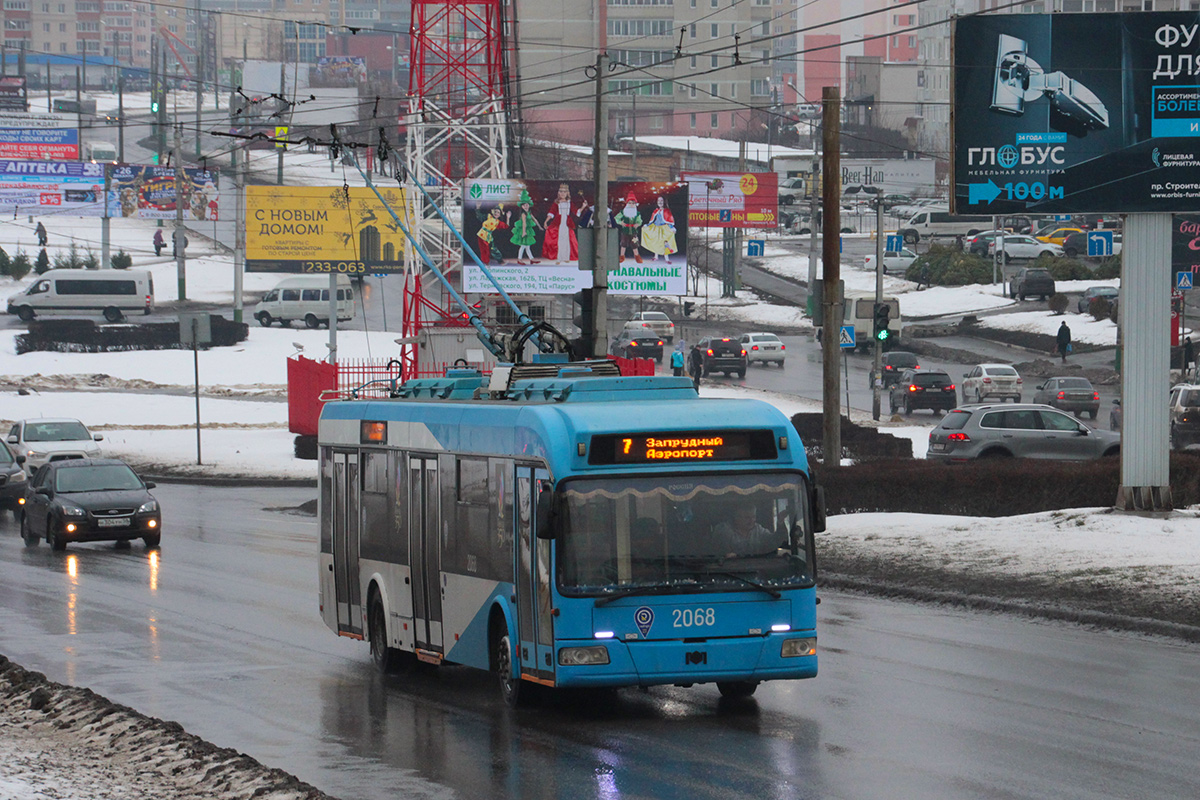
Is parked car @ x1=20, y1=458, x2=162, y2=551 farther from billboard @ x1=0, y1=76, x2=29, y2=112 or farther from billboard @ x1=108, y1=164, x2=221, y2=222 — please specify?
billboard @ x1=0, y1=76, x2=29, y2=112

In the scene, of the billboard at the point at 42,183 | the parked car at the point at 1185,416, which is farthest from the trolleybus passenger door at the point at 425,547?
the billboard at the point at 42,183

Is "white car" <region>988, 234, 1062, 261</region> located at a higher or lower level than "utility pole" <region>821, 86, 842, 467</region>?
higher

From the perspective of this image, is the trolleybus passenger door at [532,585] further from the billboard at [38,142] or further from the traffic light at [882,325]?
the billboard at [38,142]

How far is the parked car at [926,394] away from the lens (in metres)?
52.5

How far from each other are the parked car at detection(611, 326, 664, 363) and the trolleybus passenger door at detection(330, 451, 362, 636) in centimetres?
4968

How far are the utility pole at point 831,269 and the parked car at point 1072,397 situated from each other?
2869 centimetres

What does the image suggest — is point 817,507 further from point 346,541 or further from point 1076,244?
point 1076,244

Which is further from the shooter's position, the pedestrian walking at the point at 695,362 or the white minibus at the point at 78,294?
the white minibus at the point at 78,294

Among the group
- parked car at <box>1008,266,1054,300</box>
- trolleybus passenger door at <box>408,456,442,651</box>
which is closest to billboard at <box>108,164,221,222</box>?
parked car at <box>1008,266,1054,300</box>

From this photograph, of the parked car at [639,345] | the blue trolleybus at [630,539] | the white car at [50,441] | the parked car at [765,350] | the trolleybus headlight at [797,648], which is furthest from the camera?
the parked car at [765,350]

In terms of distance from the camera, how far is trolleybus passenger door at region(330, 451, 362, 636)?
47.6 ft

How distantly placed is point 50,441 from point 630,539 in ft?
94.2

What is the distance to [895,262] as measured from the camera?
299 feet

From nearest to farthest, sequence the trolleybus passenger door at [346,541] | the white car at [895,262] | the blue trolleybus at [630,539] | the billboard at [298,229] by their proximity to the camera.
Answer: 1. the blue trolleybus at [630,539]
2. the trolleybus passenger door at [346,541]
3. the billboard at [298,229]
4. the white car at [895,262]
